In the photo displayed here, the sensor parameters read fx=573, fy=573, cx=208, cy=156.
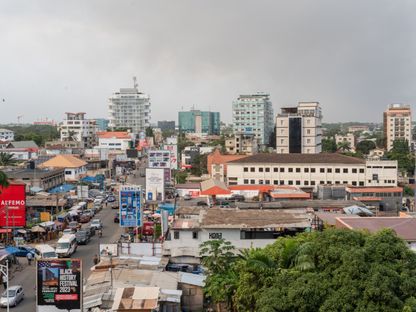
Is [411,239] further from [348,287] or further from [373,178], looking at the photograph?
[373,178]

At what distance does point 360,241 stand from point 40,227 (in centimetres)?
1896

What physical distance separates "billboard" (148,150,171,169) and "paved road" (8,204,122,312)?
7.93m

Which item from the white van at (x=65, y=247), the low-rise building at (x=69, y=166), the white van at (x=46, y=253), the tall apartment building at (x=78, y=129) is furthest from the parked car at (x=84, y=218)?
the tall apartment building at (x=78, y=129)

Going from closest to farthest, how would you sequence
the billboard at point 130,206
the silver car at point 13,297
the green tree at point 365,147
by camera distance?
the silver car at point 13,297 < the billboard at point 130,206 < the green tree at point 365,147

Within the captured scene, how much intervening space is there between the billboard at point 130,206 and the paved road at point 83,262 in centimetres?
183

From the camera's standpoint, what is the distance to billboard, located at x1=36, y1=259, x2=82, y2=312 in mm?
Answer: 13336

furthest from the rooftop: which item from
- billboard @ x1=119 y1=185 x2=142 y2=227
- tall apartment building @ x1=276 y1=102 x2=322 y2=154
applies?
billboard @ x1=119 y1=185 x2=142 y2=227

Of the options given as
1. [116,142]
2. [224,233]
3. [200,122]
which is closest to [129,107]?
[116,142]

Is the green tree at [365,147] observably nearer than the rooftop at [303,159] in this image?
No

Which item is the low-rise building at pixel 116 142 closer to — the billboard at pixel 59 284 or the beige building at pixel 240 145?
the beige building at pixel 240 145

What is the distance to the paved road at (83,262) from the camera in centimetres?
1739

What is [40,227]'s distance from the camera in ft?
90.5

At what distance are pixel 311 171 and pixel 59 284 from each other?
3378cm

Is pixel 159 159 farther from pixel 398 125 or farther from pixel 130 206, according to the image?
pixel 398 125
